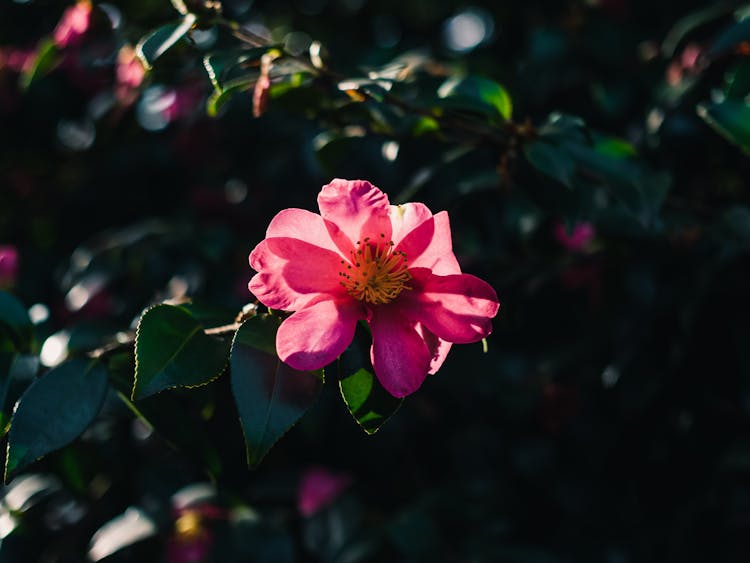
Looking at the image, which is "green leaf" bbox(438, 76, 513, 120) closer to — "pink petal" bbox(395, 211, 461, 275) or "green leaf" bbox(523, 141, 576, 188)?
"green leaf" bbox(523, 141, 576, 188)

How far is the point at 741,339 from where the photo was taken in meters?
1.23

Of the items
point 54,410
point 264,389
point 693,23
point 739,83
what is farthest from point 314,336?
point 693,23

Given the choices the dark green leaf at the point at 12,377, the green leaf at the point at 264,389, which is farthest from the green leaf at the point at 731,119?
the dark green leaf at the point at 12,377

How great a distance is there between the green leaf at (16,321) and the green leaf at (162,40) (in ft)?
1.19

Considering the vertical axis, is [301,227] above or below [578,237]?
above

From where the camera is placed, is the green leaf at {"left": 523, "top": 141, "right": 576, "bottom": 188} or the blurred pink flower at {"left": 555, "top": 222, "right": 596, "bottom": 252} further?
the blurred pink flower at {"left": 555, "top": 222, "right": 596, "bottom": 252}

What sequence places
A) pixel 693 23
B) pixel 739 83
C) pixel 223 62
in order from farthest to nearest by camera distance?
pixel 693 23 < pixel 739 83 < pixel 223 62

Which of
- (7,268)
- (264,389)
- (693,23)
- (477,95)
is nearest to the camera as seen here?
(264,389)

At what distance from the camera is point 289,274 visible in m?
0.71

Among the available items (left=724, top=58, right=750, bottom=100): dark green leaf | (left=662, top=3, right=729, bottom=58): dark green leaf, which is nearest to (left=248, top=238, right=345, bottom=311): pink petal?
(left=724, top=58, right=750, bottom=100): dark green leaf

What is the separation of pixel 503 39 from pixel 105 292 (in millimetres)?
1155

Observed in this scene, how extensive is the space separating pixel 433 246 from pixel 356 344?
14 cm

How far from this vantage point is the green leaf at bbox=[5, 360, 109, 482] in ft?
2.40

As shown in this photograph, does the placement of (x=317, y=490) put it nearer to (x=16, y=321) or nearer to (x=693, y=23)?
(x=16, y=321)
